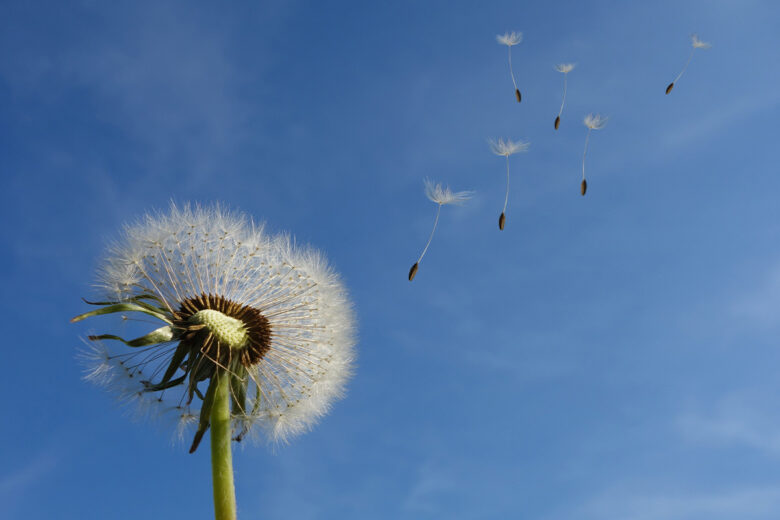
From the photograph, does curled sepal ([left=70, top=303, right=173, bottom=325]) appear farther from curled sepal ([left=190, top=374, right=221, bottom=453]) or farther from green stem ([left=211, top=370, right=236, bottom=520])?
green stem ([left=211, top=370, right=236, bottom=520])

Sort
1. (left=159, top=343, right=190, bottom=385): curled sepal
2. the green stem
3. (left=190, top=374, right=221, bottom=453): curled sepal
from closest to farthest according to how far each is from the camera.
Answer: the green stem
(left=190, top=374, right=221, bottom=453): curled sepal
(left=159, top=343, right=190, bottom=385): curled sepal

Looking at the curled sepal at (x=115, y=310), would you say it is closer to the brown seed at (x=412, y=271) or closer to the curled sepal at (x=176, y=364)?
the curled sepal at (x=176, y=364)

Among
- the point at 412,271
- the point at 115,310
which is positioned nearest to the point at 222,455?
the point at 115,310

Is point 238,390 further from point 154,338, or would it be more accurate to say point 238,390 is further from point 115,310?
point 115,310

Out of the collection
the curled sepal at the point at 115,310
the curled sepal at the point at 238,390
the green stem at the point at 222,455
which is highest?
the curled sepal at the point at 115,310

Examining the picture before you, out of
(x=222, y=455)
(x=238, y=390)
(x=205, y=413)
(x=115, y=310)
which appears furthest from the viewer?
(x=238, y=390)
